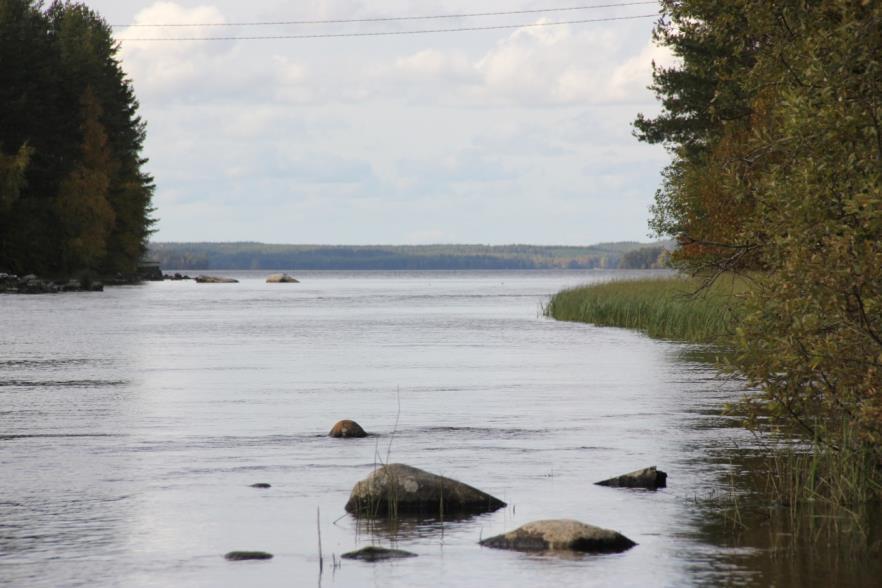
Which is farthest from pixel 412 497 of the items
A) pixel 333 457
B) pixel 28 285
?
pixel 28 285

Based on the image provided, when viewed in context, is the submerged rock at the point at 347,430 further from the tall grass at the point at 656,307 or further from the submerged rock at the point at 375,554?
the tall grass at the point at 656,307

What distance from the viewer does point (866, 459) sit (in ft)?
43.6

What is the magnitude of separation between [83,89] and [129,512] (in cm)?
9255

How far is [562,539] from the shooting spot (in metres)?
10.9

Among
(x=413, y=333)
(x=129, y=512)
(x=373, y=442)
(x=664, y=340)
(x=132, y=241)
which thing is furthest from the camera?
(x=132, y=241)

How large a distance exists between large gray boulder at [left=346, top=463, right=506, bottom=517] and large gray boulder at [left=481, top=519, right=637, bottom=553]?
1.47m

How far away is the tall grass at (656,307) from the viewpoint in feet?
138

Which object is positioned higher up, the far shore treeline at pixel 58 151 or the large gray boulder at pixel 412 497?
the far shore treeline at pixel 58 151

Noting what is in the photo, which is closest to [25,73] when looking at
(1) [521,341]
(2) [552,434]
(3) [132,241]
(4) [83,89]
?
(4) [83,89]

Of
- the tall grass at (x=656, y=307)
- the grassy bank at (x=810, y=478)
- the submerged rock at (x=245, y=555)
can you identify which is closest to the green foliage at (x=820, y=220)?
the grassy bank at (x=810, y=478)

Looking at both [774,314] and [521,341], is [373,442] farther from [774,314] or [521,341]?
[521,341]

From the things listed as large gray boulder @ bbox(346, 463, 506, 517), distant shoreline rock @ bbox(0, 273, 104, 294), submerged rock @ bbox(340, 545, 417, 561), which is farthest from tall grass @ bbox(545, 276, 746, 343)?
distant shoreline rock @ bbox(0, 273, 104, 294)

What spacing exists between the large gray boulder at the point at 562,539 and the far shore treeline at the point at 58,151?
74373 mm

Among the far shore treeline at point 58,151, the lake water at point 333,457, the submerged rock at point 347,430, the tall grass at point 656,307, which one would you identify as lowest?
the lake water at point 333,457
